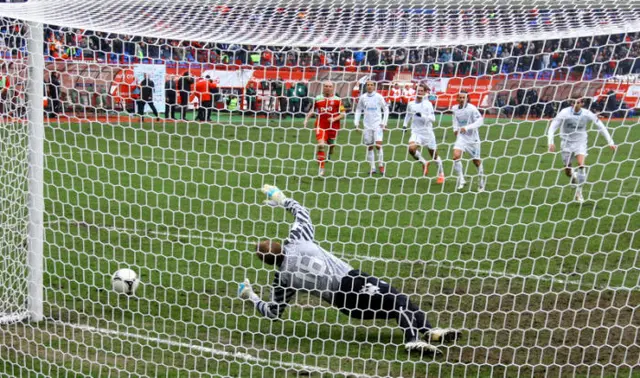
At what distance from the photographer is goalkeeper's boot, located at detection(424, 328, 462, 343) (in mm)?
5453

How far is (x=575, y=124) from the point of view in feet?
34.0

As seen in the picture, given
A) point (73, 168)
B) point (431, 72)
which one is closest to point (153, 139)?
point (73, 168)

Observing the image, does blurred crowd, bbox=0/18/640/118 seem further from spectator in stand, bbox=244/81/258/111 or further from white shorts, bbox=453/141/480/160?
white shorts, bbox=453/141/480/160

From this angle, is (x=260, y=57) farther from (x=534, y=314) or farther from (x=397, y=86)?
(x=534, y=314)

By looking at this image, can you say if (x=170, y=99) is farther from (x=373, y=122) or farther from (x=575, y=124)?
(x=575, y=124)

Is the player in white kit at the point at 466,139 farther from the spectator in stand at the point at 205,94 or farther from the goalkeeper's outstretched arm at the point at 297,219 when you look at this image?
the goalkeeper's outstretched arm at the point at 297,219

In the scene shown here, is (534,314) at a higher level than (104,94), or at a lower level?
lower

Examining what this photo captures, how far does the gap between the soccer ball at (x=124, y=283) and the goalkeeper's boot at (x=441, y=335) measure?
8.31 feet

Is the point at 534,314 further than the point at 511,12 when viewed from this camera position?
Yes

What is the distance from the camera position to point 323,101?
7.48m

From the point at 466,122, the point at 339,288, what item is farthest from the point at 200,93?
the point at 466,122

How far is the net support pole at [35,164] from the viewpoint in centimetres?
547

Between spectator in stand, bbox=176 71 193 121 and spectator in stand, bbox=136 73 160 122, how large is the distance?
276 millimetres

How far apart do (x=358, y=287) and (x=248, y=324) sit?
107 centimetres
